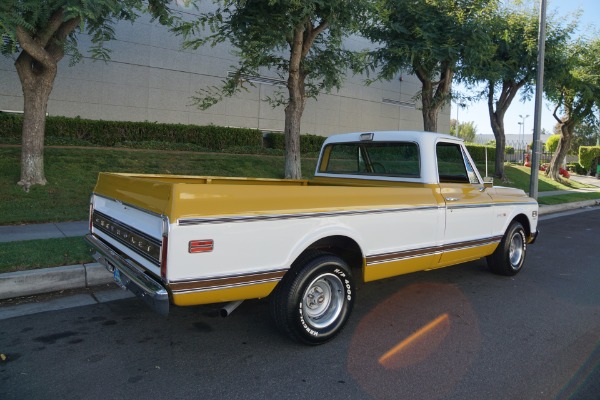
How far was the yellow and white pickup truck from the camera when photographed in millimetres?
3104

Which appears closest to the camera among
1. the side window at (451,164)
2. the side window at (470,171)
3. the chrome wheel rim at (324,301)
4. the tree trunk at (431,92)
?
the chrome wheel rim at (324,301)

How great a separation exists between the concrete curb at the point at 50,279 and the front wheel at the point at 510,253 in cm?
511

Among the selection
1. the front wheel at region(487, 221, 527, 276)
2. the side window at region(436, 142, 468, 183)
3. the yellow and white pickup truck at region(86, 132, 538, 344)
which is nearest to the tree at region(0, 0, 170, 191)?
the yellow and white pickup truck at region(86, 132, 538, 344)

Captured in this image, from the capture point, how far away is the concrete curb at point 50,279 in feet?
15.4

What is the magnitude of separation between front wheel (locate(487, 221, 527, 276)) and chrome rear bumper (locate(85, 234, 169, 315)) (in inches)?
190

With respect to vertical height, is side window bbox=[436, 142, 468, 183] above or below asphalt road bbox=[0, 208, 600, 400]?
above

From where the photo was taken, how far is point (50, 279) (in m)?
4.93

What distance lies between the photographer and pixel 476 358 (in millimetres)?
3695

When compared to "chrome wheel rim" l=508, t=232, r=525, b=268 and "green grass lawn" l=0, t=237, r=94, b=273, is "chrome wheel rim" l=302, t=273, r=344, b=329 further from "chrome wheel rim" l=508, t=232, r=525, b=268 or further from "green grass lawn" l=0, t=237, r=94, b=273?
"chrome wheel rim" l=508, t=232, r=525, b=268

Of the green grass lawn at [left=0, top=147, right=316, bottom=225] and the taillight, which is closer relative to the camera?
the taillight

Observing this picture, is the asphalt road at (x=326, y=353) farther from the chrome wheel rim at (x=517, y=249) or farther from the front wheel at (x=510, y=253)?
the chrome wheel rim at (x=517, y=249)

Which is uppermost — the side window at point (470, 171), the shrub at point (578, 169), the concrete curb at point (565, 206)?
the shrub at point (578, 169)

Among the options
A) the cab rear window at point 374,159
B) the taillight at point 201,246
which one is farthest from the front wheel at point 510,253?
the taillight at point 201,246

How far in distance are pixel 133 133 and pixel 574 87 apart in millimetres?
20900
